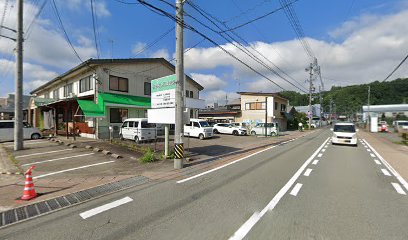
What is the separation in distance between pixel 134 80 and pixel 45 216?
1803cm

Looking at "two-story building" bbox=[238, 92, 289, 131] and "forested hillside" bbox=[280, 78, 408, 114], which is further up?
"forested hillside" bbox=[280, 78, 408, 114]

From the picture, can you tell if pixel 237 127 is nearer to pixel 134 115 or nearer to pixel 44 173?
pixel 134 115

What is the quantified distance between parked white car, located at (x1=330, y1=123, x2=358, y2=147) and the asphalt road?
9726mm

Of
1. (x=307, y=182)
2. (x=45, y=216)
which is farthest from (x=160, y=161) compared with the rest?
(x=307, y=182)

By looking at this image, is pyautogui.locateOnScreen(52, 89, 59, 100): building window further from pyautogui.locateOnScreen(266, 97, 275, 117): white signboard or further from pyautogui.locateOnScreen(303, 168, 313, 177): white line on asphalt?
pyautogui.locateOnScreen(303, 168, 313, 177): white line on asphalt

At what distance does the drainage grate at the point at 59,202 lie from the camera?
4.39m

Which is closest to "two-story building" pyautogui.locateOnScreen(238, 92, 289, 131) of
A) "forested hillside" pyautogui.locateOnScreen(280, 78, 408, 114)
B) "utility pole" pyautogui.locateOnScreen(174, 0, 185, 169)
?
"utility pole" pyautogui.locateOnScreen(174, 0, 185, 169)

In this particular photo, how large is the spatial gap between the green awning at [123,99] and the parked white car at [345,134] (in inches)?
642

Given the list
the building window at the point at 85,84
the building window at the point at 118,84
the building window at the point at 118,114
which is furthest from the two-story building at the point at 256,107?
A: the building window at the point at 85,84

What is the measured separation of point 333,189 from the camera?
19.1ft

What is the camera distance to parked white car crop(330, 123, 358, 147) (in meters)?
15.6

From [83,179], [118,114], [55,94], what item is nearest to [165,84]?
[83,179]

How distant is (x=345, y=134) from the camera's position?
51.4 ft

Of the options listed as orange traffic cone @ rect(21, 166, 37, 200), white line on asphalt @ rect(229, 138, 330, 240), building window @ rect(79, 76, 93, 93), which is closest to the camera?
white line on asphalt @ rect(229, 138, 330, 240)
